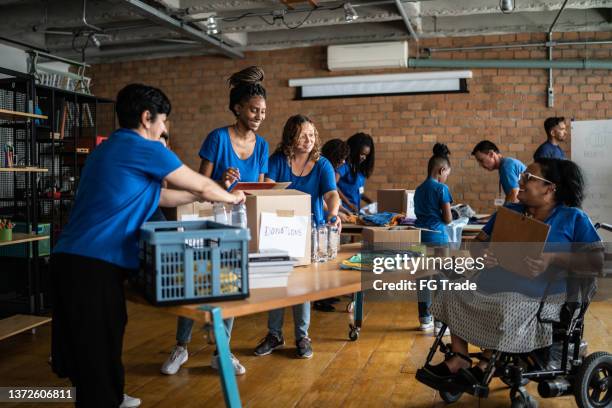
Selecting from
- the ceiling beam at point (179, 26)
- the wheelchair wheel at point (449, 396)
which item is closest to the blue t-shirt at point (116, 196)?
the wheelchair wheel at point (449, 396)

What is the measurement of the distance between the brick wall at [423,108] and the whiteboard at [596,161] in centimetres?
14

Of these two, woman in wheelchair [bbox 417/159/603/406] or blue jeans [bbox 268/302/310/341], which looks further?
blue jeans [bbox 268/302/310/341]

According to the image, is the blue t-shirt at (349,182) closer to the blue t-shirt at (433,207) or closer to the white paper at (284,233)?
the blue t-shirt at (433,207)

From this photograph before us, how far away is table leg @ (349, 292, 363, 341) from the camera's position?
3.83 m

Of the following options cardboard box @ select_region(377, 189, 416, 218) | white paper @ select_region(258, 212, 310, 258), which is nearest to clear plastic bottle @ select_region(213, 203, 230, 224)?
white paper @ select_region(258, 212, 310, 258)

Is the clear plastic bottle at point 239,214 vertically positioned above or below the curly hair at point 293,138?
below

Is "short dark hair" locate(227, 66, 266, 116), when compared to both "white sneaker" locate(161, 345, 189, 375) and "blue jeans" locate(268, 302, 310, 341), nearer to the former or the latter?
"blue jeans" locate(268, 302, 310, 341)

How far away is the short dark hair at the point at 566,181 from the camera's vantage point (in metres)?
2.63

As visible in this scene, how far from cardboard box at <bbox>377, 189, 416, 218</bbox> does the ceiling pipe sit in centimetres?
235

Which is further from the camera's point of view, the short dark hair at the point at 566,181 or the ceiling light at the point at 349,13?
the ceiling light at the point at 349,13

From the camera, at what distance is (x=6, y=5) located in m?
6.38

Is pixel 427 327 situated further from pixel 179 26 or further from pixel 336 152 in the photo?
pixel 179 26

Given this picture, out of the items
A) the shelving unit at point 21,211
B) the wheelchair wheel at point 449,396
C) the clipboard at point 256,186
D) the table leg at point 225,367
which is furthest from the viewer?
the shelving unit at point 21,211

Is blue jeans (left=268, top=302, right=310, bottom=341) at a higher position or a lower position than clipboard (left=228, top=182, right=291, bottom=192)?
lower
